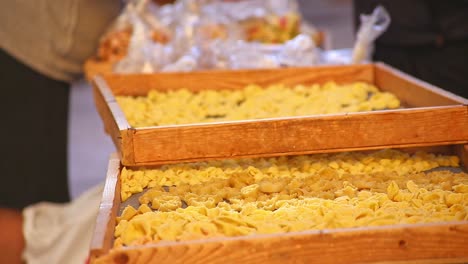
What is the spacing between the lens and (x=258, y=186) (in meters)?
1.85

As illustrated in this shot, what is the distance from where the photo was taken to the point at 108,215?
157 cm

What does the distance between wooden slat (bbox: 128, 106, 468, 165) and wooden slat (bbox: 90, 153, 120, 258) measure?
0.27 ft

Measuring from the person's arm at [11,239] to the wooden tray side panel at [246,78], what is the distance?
1152 mm

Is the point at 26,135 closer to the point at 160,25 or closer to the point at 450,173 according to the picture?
the point at 160,25

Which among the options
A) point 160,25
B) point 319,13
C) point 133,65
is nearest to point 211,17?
point 160,25

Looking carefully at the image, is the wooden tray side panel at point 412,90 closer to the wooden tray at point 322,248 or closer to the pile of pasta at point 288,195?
the pile of pasta at point 288,195

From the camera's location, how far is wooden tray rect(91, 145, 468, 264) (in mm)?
1396

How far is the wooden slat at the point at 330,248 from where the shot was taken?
Result: 1.40m

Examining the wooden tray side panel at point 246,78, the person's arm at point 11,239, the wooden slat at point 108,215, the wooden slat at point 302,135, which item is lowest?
the person's arm at point 11,239

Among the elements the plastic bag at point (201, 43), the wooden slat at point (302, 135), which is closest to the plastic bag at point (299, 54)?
the plastic bag at point (201, 43)

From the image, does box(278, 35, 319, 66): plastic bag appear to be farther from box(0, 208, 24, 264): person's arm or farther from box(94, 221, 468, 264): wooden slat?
box(94, 221, 468, 264): wooden slat

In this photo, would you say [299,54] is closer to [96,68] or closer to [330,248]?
[96,68]

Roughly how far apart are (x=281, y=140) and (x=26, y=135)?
7.78 ft

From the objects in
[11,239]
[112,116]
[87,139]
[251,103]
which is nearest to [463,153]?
[251,103]
